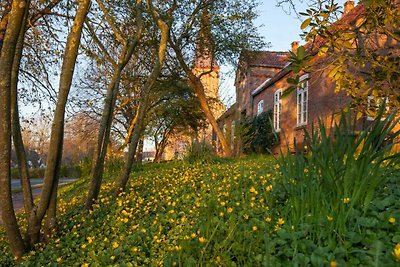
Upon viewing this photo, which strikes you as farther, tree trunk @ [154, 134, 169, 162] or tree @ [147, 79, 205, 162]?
tree trunk @ [154, 134, 169, 162]

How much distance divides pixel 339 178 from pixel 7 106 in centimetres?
331

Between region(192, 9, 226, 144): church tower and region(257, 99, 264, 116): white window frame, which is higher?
region(192, 9, 226, 144): church tower

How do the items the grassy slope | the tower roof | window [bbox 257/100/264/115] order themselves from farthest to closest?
1. window [bbox 257/100/264/115]
2. the tower roof
3. the grassy slope

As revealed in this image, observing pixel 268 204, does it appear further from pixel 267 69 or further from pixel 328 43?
pixel 267 69

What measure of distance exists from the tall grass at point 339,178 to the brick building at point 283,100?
4.40 m

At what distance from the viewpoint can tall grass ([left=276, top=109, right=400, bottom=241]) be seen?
2.33 meters

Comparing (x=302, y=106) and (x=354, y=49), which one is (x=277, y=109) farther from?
A: (x=354, y=49)

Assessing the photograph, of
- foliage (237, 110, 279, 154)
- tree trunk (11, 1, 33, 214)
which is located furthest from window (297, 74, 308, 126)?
tree trunk (11, 1, 33, 214)

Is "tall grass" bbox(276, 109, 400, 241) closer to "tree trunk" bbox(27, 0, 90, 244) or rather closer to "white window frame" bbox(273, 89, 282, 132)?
"tree trunk" bbox(27, 0, 90, 244)

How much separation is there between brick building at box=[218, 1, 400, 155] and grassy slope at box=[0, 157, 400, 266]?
3.91 m

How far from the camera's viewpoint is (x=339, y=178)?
2594mm

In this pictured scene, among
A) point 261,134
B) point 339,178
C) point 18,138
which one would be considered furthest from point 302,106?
point 339,178

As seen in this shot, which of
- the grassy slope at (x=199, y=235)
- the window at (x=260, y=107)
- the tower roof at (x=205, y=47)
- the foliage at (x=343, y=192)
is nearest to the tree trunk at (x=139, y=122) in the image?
the grassy slope at (x=199, y=235)

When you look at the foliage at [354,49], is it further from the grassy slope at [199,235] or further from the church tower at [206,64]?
the church tower at [206,64]
